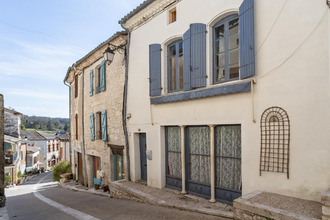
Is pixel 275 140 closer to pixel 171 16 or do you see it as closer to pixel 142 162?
pixel 171 16

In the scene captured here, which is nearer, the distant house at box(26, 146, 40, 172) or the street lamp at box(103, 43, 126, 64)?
the street lamp at box(103, 43, 126, 64)

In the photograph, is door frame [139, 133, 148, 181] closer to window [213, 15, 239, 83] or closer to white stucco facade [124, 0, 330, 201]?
white stucco facade [124, 0, 330, 201]

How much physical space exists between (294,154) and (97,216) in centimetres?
455

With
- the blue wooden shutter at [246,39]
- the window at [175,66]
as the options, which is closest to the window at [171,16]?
the window at [175,66]

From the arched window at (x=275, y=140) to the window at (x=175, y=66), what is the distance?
8.76 feet

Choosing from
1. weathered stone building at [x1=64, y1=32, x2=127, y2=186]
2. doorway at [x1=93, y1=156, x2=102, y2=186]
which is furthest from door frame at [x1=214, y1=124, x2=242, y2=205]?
doorway at [x1=93, y1=156, x2=102, y2=186]

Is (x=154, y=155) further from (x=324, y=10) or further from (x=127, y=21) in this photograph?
(x=324, y=10)

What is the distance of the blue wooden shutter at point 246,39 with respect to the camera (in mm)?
4465

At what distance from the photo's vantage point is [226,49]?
5109 mm

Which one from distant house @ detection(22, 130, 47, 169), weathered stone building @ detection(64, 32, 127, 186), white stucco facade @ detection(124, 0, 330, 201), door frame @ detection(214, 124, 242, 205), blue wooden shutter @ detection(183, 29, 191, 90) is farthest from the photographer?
distant house @ detection(22, 130, 47, 169)

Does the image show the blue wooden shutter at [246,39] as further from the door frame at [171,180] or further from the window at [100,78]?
the window at [100,78]

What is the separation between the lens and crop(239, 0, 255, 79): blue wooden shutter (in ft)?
14.6

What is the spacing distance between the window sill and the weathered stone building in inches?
110

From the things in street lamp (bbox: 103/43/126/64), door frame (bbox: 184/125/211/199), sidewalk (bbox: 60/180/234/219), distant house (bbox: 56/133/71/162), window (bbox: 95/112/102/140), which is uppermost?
street lamp (bbox: 103/43/126/64)
